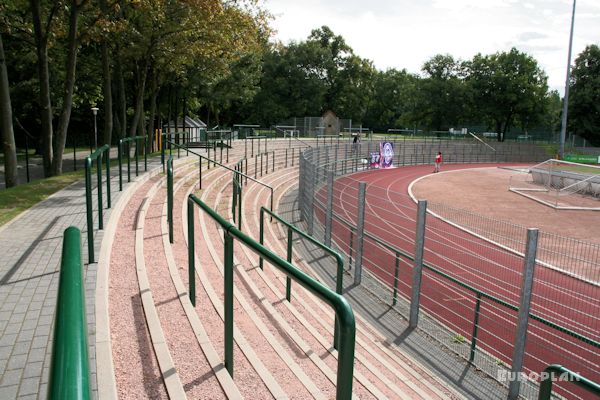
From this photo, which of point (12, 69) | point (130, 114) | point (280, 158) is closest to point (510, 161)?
point (280, 158)

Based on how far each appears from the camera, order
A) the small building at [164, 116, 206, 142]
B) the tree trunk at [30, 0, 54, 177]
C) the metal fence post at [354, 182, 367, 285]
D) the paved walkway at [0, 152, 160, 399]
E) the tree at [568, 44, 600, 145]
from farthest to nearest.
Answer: the tree at [568, 44, 600, 145], the small building at [164, 116, 206, 142], the tree trunk at [30, 0, 54, 177], the metal fence post at [354, 182, 367, 285], the paved walkway at [0, 152, 160, 399]

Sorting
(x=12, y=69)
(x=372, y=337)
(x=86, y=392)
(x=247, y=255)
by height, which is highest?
(x=12, y=69)

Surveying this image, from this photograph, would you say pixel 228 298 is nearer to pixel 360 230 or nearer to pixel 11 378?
pixel 11 378

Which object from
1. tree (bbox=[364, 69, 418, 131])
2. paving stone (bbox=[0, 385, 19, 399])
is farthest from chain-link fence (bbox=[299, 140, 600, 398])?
tree (bbox=[364, 69, 418, 131])

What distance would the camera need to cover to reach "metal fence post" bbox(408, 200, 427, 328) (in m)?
8.18

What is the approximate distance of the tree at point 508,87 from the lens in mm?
67188

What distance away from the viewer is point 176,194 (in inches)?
555

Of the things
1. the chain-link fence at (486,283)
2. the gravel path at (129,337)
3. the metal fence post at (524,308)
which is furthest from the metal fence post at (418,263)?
the gravel path at (129,337)

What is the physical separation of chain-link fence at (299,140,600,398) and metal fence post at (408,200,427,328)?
0.08 feet

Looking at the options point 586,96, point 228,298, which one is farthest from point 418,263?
point 586,96

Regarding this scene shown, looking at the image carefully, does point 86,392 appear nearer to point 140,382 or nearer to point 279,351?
point 140,382

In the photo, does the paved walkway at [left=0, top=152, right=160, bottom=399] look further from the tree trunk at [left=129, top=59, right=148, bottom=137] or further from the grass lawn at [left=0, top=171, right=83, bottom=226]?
the tree trunk at [left=129, top=59, right=148, bottom=137]

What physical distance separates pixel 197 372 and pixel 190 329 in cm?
81

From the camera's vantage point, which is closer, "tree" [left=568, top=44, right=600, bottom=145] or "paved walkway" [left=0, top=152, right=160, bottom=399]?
"paved walkway" [left=0, top=152, right=160, bottom=399]
